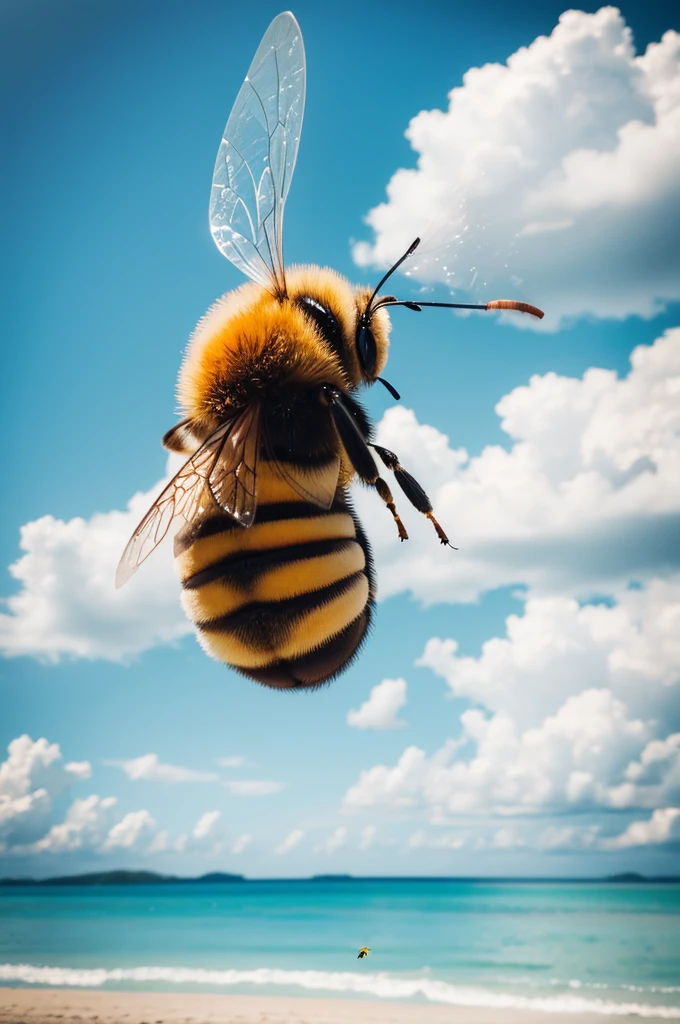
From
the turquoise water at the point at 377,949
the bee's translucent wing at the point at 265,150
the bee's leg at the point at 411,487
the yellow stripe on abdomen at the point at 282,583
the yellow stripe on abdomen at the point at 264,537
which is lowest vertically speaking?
the turquoise water at the point at 377,949

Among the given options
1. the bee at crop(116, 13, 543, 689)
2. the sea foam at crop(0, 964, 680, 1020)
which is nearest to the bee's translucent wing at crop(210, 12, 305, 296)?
the bee at crop(116, 13, 543, 689)

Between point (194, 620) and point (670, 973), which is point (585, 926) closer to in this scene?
point (670, 973)

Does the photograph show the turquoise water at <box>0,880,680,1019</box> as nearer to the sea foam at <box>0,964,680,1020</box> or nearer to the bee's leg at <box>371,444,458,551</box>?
the sea foam at <box>0,964,680,1020</box>

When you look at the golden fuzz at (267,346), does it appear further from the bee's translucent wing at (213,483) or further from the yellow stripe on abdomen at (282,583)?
the yellow stripe on abdomen at (282,583)

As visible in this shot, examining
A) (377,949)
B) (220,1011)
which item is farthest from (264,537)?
(377,949)

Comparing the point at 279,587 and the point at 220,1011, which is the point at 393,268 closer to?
the point at 279,587

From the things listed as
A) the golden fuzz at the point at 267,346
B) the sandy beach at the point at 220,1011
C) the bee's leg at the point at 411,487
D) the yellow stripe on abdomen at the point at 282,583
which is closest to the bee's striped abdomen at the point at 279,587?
the yellow stripe on abdomen at the point at 282,583

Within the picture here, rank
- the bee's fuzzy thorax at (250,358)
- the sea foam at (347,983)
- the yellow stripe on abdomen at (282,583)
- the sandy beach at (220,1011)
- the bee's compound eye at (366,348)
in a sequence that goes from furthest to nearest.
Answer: the sea foam at (347,983) → the sandy beach at (220,1011) → the bee's compound eye at (366,348) → the bee's fuzzy thorax at (250,358) → the yellow stripe on abdomen at (282,583)

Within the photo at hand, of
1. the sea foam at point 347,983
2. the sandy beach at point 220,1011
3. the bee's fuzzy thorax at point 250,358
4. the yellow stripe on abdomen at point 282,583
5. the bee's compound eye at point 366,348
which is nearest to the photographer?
the yellow stripe on abdomen at point 282,583
